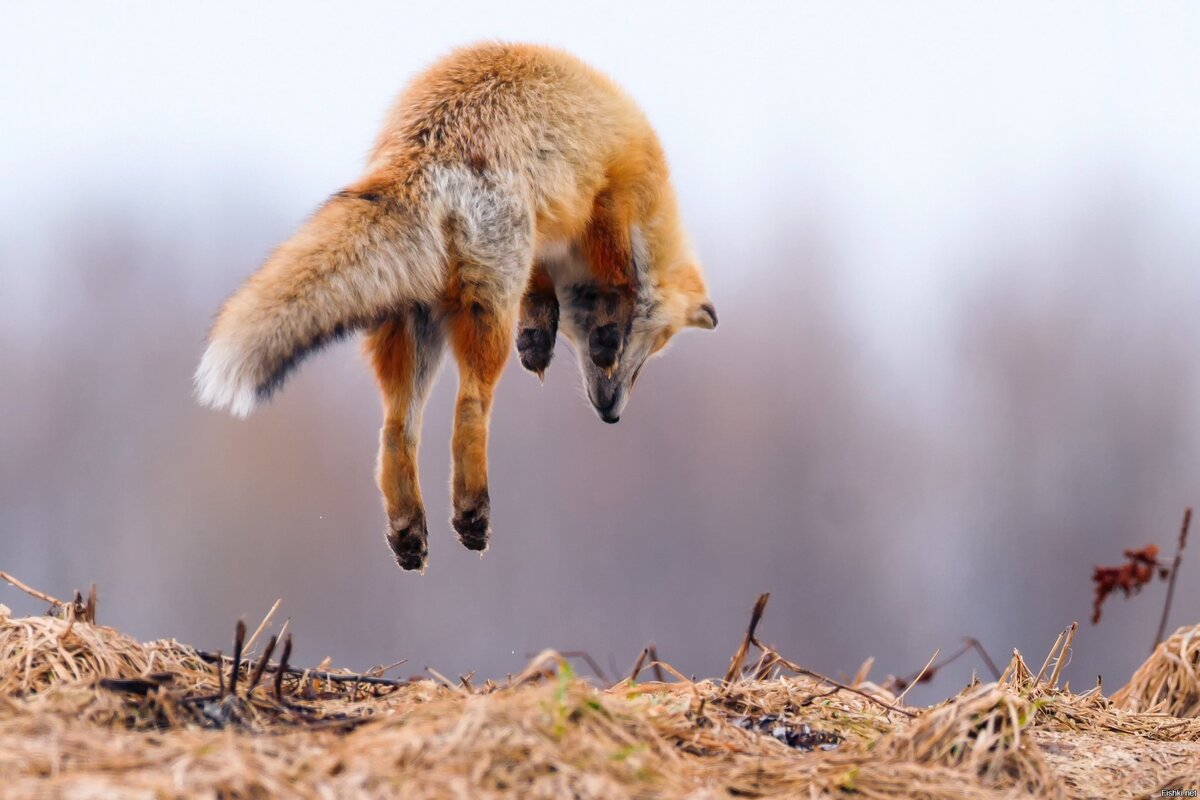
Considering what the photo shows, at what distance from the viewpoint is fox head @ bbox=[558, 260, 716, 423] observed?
484cm

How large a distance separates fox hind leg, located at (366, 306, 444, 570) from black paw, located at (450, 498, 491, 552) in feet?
0.42

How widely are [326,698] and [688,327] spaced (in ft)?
10.4

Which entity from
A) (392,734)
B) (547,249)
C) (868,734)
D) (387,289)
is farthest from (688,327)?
(392,734)

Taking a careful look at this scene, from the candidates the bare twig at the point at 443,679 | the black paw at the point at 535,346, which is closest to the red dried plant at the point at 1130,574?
the black paw at the point at 535,346

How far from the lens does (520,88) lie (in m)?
4.04

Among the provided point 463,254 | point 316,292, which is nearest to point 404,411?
point 463,254

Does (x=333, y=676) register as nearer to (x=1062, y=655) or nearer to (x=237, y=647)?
(x=237, y=647)

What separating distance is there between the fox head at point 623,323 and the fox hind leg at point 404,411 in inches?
41.8

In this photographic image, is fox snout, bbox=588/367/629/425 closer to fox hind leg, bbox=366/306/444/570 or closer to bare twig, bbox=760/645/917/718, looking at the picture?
fox hind leg, bbox=366/306/444/570

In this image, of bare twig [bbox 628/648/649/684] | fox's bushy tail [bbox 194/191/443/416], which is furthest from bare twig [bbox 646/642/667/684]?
fox's bushy tail [bbox 194/191/443/416]

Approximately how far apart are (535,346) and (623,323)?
0.41 m

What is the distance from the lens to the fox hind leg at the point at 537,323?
4.73 m

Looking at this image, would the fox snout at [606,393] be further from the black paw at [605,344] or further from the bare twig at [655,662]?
the bare twig at [655,662]

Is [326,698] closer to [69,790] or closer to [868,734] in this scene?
[69,790]
